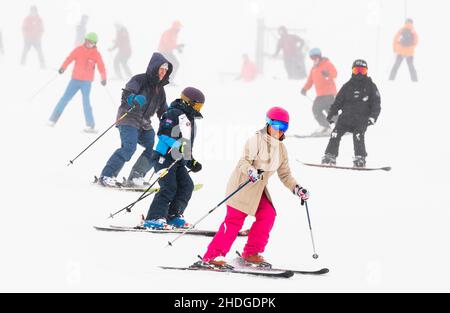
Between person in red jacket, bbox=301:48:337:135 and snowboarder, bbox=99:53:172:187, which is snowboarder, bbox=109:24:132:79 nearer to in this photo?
person in red jacket, bbox=301:48:337:135

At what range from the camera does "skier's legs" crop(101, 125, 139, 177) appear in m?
9.30

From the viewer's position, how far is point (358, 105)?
11.3 m

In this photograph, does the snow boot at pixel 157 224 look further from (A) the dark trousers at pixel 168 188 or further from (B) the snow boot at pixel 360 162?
(B) the snow boot at pixel 360 162

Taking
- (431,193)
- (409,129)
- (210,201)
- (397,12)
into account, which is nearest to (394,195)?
(431,193)

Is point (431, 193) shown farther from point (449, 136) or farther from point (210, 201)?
point (449, 136)

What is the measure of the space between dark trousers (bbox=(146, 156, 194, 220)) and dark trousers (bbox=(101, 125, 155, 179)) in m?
2.02

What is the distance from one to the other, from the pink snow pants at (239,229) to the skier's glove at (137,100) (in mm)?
2992

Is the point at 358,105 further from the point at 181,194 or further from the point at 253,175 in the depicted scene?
the point at 253,175

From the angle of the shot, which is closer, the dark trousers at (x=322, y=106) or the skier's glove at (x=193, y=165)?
the skier's glove at (x=193, y=165)

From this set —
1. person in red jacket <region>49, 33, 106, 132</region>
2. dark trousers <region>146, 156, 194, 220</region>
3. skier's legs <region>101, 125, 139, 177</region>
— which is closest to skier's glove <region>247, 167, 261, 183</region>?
dark trousers <region>146, 156, 194, 220</region>

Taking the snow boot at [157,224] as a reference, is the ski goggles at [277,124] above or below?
above

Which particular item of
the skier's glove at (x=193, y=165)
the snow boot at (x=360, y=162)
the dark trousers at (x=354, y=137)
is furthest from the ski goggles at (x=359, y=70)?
the skier's glove at (x=193, y=165)

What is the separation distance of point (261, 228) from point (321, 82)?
8.85 metres

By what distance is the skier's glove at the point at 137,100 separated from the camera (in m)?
8.74
